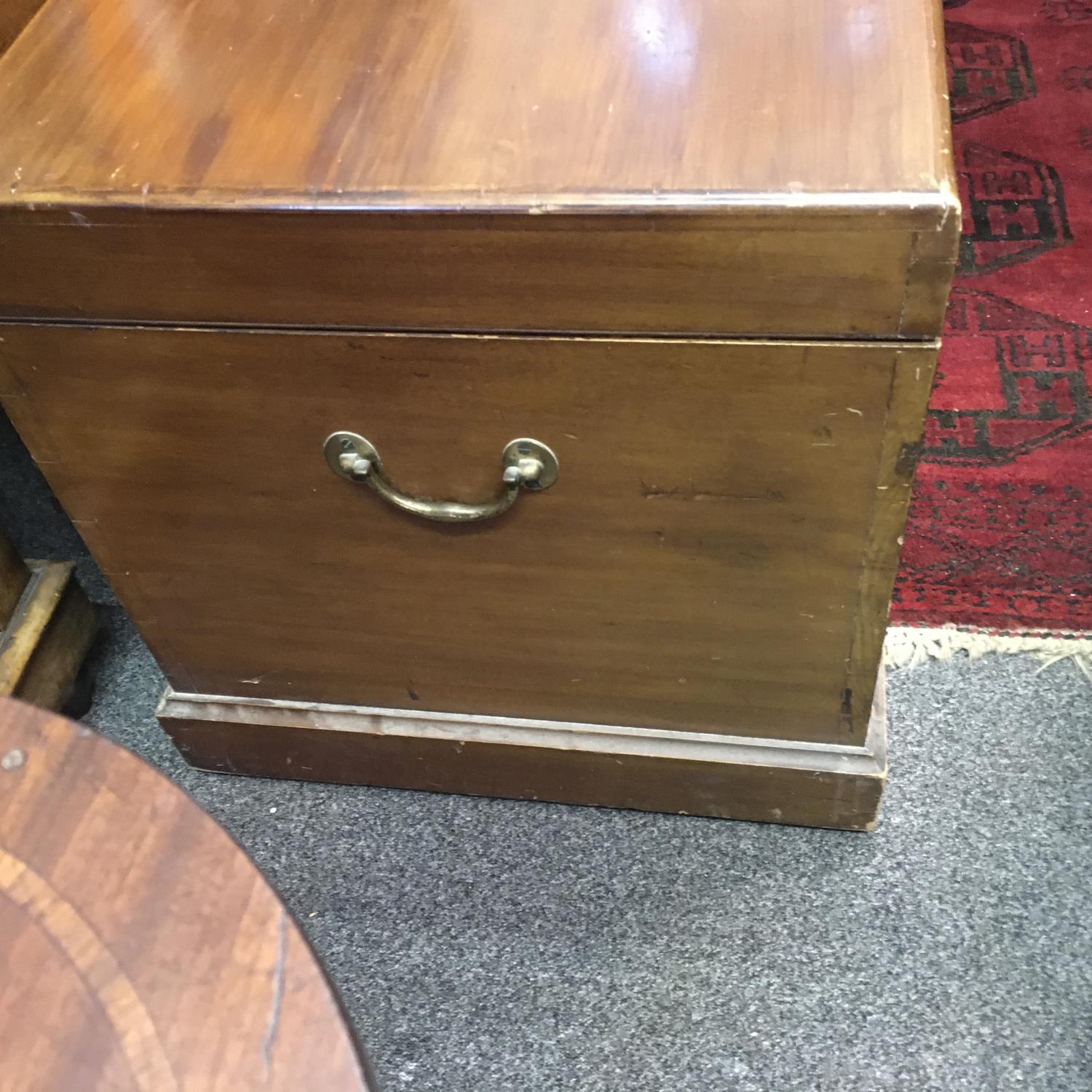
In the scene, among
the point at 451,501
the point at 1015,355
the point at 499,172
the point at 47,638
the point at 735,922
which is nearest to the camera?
the point at 499,172

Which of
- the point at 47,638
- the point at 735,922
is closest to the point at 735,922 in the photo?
the point at 735,922

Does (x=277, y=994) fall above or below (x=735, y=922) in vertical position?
above

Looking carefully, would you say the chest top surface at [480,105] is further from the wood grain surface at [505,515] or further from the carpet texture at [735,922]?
the carpet texture at [735,922]

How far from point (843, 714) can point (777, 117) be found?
0.45m

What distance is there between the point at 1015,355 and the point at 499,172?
0.84m

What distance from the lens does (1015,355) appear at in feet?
3.97

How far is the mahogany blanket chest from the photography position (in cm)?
55

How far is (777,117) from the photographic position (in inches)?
22.2

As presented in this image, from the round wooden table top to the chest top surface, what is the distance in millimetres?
301

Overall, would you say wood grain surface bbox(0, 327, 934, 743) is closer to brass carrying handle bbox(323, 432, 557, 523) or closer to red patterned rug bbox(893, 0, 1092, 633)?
brass carrying handle bbox(323, 432, 557, 523)

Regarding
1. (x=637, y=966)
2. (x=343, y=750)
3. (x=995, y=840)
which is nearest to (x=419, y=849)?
(x=343, y=750)

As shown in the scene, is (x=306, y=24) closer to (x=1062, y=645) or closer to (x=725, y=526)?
(x=725, y=526)

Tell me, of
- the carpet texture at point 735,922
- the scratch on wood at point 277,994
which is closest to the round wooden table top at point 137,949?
the scratch on wood at point 277,994

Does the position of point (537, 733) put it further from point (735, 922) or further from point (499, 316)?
point (499, 316)
